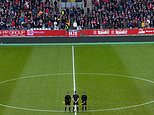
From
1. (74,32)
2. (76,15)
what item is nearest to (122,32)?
(74,32)

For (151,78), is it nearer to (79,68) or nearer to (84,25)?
(79,68)

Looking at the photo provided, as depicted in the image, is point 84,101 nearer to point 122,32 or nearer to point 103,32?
point 103,32

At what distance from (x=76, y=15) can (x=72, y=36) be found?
5.74 meters

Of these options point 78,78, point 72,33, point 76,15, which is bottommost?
point 78,78

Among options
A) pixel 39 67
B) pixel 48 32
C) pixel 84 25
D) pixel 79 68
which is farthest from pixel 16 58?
pixel 84 25

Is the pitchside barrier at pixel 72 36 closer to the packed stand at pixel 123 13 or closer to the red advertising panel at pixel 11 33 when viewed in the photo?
the red advertising panel at pixel 11 33

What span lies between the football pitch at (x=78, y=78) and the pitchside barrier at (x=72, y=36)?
393cm

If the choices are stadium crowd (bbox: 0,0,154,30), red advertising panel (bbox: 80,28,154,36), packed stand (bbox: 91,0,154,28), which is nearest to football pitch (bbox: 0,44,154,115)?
red advertising panel (bbox: 80,28,154,36)

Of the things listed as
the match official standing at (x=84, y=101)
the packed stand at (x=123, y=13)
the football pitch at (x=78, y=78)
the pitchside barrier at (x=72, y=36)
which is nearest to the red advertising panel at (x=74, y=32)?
the pitchside barrier at (x=72, y=36)

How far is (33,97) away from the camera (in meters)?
26.8

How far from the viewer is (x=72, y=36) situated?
52.0 m

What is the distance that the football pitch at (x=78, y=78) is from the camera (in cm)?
2461

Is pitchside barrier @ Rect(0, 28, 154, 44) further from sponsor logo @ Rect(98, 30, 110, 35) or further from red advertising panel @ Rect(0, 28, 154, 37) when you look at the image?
sponsor logo @ Rect(98, 30, 110, 35)

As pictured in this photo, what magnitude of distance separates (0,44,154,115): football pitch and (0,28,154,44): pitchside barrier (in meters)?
3.93
